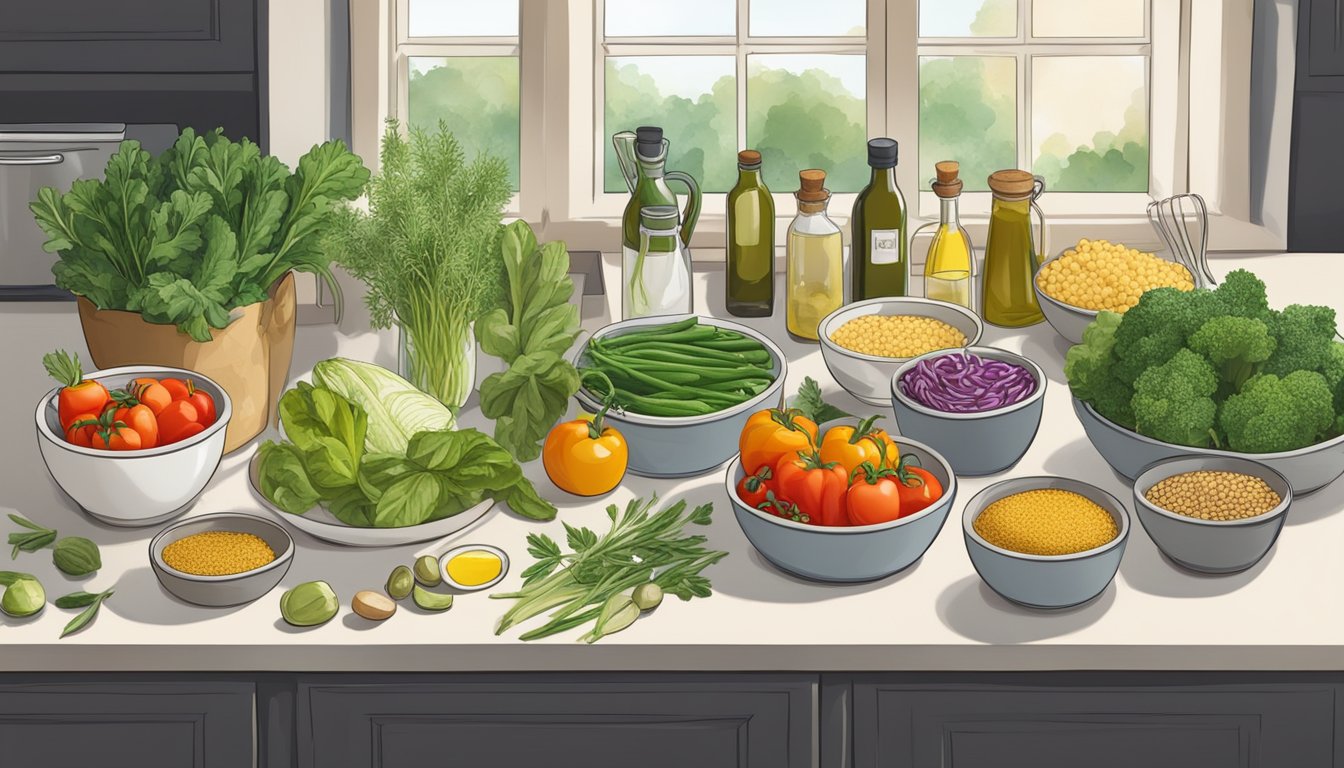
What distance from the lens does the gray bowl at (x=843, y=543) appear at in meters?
1.66

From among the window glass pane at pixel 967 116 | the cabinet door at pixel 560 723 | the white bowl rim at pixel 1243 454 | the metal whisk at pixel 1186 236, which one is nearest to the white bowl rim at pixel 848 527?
the cabinet door at pixel 560 723

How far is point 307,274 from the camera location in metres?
2.51

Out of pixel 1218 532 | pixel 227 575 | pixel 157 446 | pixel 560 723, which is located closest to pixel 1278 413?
pixel 1218 532

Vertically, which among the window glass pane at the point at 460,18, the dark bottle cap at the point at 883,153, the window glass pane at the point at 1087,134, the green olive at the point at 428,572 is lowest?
the green olive at the point at 428,572

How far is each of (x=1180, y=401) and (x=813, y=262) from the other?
2.26 ft

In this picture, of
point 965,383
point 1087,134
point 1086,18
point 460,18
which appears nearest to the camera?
point 965,383

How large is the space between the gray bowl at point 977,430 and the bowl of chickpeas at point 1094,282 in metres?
0.33

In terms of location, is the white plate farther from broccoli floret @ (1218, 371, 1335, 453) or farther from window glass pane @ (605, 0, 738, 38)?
window glass pane @ (605, 0, 738, 38)

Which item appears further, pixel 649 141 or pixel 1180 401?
pixel 649 141

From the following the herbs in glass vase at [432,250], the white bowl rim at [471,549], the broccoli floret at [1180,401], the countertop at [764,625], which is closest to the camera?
the countertop at [764,625]

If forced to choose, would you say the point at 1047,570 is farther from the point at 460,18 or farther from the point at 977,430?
the point at 460,18

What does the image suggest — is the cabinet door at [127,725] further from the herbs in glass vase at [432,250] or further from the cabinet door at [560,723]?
the herbs in glass vase at [432,250]

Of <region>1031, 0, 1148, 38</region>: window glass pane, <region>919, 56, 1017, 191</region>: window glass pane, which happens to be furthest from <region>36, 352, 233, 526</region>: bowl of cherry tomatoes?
<region>919, 56, 1017, 191</region>: window glass pane

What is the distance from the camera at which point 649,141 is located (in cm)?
225
